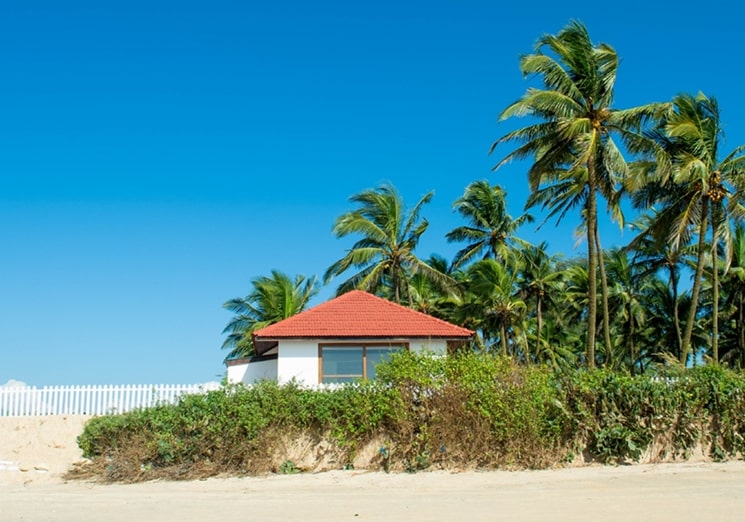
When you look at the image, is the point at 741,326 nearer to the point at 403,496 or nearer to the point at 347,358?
the point at 347,358

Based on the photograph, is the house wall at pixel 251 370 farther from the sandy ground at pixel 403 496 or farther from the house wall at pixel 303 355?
the sandy ground at pixel 403 496

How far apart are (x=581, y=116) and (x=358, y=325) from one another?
9.17 m

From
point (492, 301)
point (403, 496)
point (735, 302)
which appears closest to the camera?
point (403, 496)

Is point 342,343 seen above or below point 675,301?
below

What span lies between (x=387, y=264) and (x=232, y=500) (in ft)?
67.1

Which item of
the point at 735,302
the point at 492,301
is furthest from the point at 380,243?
the point at 735,302

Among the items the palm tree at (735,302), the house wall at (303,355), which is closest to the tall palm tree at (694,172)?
the palm tree at (735,302)

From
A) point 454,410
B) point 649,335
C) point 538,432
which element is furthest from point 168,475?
point 649,335

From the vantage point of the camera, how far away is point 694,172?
21109 mm

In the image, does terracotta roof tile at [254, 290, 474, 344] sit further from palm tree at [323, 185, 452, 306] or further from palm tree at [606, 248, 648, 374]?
palm tree at [606, 248, 648, 374]

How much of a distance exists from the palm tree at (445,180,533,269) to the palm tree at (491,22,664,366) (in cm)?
1159

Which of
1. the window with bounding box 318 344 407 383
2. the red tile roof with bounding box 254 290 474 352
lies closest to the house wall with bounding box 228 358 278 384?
the red tile roof with bounding box 254 290 474 352

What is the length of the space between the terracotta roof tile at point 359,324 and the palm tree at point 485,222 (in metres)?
12.4

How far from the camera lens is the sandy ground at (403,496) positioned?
10.2 meters
